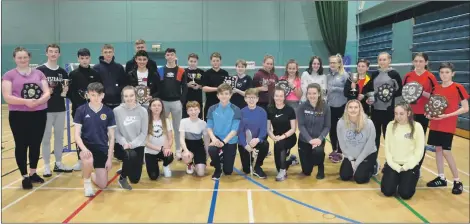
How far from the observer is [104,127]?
4.12 m

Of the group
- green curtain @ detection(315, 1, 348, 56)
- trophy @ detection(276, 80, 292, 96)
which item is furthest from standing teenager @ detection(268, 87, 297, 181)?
green curtain @ detection(315, 1, 348, 56)

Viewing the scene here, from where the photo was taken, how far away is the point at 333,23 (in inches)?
472

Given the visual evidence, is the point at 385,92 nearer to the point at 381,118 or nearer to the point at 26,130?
the point at 381,118

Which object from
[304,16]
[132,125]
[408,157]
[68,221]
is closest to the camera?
[68,221]

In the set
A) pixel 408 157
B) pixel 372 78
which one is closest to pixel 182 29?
pixel 372 78

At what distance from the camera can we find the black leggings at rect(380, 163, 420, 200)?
3865 mm

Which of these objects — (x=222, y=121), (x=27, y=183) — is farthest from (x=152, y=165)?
(x=27, y=183)

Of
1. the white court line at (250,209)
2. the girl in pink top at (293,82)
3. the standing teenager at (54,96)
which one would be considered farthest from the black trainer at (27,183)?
the girl in pink top at (293,82)

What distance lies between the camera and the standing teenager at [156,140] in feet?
15.2

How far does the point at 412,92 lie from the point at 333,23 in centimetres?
807

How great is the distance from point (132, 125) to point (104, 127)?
39cm

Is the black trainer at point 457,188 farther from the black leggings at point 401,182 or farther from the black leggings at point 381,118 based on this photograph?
the black leggings at point 381,118

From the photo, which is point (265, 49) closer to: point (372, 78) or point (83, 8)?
point (83, 8)

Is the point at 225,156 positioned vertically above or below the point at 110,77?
below
